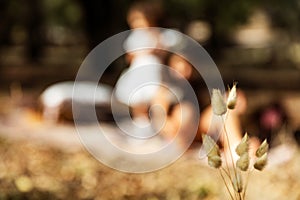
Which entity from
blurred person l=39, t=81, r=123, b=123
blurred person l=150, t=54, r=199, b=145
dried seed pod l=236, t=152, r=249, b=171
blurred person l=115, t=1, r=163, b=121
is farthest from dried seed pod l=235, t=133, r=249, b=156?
blurred person l=39, t=81, r=123, b=123

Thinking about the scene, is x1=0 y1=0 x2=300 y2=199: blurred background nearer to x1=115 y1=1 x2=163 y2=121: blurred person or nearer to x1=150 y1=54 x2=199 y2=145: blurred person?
x1=115 y1=1 x2=163 y2=121: blurred person

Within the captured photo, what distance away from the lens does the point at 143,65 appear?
5.54 meters

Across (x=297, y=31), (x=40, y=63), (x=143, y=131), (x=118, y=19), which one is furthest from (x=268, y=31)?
(x=143, y=131)

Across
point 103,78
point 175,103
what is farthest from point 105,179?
point 103,78

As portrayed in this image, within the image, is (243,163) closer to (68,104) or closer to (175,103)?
(175,103)

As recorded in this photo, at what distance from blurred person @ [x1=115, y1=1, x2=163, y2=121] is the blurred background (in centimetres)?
18

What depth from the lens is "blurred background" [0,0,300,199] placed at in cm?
413

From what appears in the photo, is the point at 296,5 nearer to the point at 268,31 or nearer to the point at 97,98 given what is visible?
the point at 97,98

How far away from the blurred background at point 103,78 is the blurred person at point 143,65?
0.18 m

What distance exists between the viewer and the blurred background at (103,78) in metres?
4.13

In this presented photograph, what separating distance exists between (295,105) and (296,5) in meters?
4.47

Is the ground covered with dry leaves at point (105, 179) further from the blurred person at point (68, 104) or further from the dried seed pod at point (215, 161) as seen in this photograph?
the blurred person at point (68, 104)

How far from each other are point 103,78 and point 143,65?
37.1 feet

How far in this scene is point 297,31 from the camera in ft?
76.5
